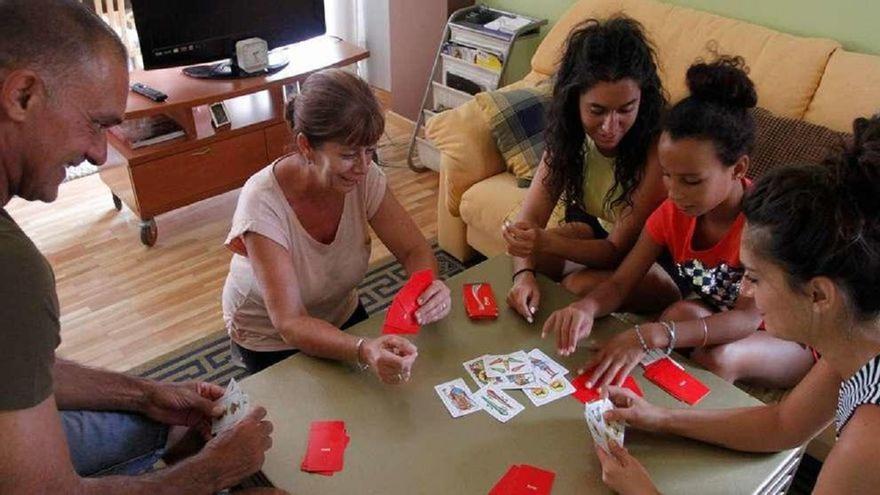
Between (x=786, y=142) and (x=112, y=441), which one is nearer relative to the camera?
(x=112, y=441)

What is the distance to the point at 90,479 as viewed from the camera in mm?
1123

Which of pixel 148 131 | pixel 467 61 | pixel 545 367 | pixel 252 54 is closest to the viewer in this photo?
pixel 545 367

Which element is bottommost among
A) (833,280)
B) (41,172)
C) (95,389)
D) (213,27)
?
(95,389)

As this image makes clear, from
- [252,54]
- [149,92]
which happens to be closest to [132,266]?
[149,92]

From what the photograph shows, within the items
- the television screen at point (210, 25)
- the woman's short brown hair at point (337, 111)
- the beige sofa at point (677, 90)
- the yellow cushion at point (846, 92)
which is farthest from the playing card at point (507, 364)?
the television screen at point (210, 25)

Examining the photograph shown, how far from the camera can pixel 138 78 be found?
3072 millimetres

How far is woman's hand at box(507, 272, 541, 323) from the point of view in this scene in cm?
163

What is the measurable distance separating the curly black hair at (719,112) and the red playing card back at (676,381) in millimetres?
498

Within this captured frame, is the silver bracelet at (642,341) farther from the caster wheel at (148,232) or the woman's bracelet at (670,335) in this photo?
the caster wheel at (148,232)

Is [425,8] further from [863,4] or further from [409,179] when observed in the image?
[863,4]

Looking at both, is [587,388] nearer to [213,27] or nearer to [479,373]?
[479,373]

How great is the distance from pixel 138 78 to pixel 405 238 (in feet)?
6.23

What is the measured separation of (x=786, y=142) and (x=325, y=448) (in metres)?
1.82

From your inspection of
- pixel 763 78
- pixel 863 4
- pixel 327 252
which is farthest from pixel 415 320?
pixel 863 4
